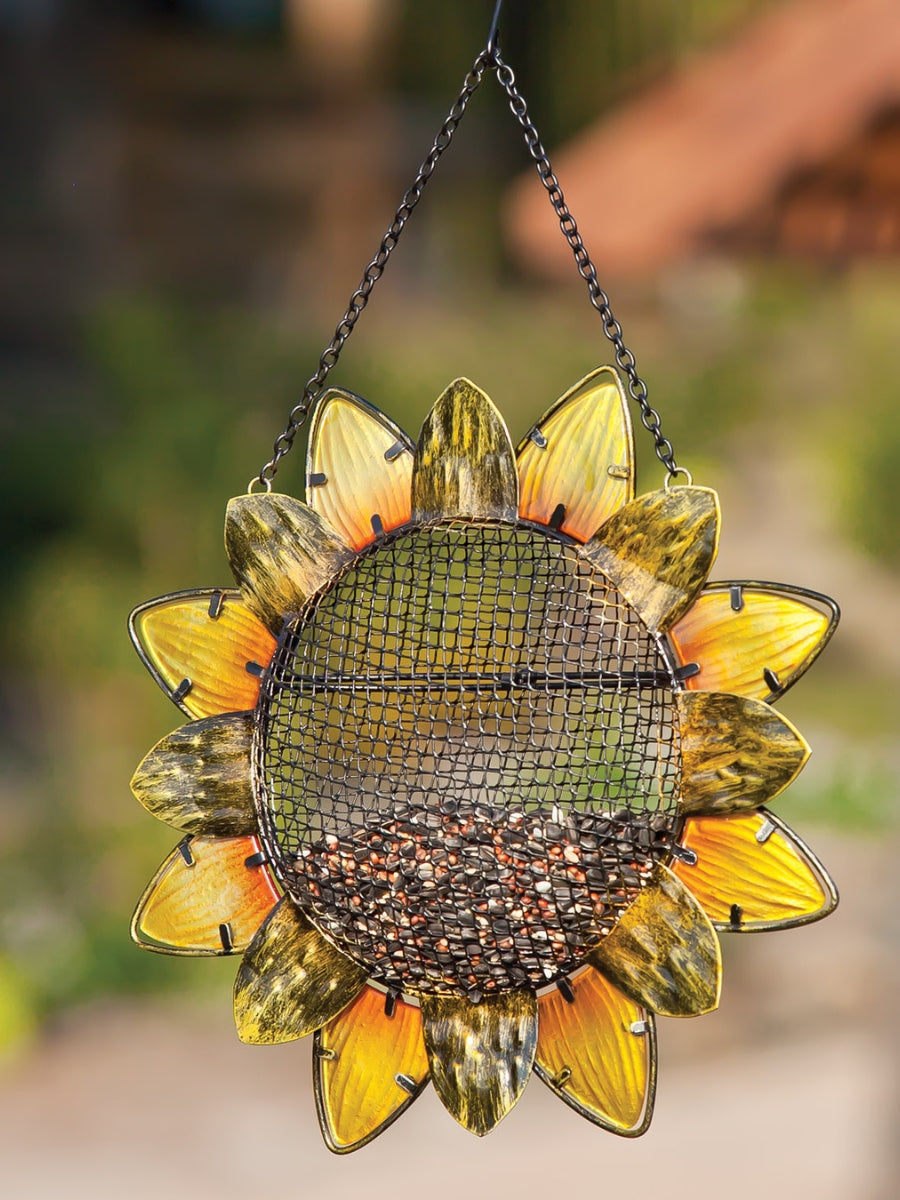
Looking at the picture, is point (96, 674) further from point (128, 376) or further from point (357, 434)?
point (357, 434)

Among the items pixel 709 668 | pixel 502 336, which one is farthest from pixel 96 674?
pixel 709 668

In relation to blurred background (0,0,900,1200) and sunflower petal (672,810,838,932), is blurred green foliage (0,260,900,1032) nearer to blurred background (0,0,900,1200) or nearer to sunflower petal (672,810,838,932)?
blurred background (0,0,900,1200)

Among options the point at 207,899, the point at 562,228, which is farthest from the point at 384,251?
the point at 207,899

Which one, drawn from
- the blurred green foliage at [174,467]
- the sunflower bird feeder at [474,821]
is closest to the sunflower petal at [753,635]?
the sunflower bird feeder at [474,821]

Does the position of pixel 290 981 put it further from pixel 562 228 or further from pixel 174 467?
pixel 174 467

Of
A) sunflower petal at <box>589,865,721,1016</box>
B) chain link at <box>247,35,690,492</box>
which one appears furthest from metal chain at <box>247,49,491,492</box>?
sunflower petal at <box>589,865,721,1016</box>

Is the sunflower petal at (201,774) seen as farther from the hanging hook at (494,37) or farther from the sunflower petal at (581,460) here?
the hanging hook at (494,37)

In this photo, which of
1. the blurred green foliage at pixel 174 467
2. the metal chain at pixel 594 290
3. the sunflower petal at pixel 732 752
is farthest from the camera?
the blurred green foliage at pixel 174 467
